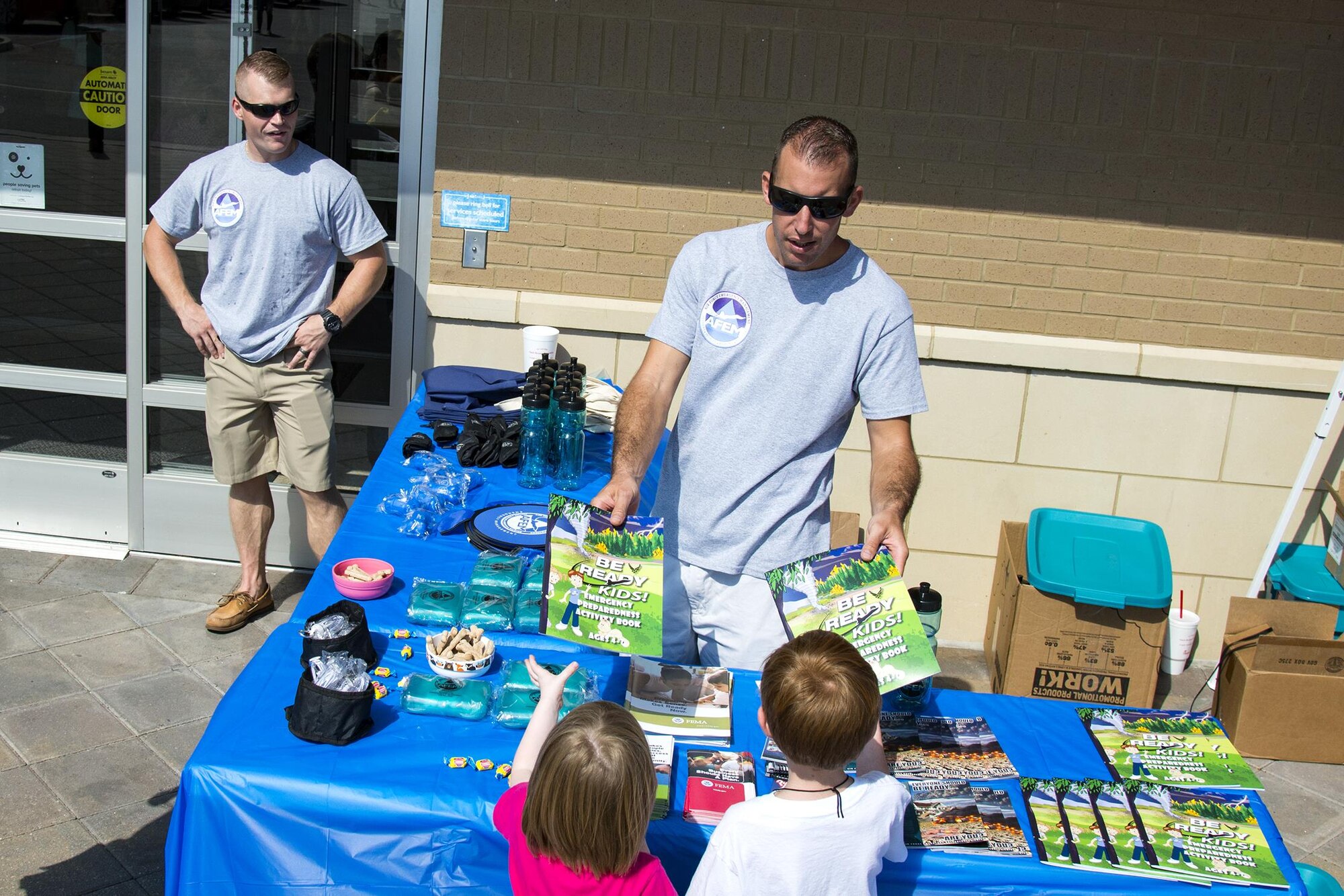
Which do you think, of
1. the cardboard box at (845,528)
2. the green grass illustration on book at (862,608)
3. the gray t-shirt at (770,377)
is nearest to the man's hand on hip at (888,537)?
the green grass illustration on book at (862,608)

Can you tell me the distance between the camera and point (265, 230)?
4.24m

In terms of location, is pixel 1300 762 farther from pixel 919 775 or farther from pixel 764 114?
pixel 764 114

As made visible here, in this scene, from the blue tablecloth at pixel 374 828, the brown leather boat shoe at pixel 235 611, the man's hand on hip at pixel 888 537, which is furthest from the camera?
the brown leather boat shoe at pixel 235 611

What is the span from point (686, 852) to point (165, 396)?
12.4 ft

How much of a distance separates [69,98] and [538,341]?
2.23m

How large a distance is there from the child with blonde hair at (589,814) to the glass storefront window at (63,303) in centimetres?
389

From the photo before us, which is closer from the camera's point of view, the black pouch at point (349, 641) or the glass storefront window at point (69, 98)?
the black pouch at point (349, 641)

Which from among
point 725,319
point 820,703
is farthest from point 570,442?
point 820,703

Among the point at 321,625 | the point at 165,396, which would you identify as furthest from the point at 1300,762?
the point at 165,396

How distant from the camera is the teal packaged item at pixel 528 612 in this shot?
9.58 ft

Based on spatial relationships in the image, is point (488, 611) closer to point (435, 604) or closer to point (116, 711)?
point (435, 604)

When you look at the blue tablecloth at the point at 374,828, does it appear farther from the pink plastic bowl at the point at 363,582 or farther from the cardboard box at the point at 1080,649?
the cardboard box at the point at 1080,649

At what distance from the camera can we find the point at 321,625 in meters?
2.65

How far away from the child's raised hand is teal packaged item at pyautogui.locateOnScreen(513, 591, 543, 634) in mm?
460
